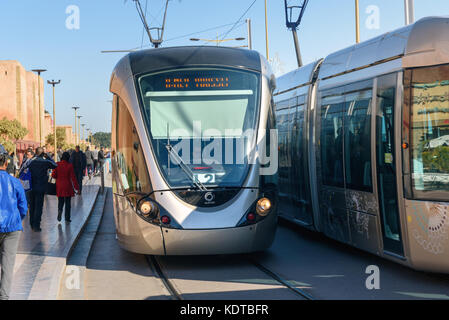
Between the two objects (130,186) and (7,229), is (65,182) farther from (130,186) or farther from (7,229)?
(7,229)

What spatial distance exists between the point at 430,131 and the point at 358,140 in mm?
1633

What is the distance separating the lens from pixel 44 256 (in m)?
9.90

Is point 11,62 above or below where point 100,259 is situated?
above

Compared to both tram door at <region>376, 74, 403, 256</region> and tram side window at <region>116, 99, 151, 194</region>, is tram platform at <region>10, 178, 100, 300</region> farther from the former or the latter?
tram door at <region>376, 74, 403, 256</region>

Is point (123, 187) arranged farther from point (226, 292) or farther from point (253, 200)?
point (226, 292)

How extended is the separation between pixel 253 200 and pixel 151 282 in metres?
1.81

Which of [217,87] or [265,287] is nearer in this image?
[265,287]

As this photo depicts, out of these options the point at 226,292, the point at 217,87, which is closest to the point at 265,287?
the point at 226,292

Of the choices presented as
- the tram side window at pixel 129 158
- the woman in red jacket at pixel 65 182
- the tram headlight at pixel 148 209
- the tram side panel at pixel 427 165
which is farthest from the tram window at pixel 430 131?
the woman in red jacket at pixel 65 182

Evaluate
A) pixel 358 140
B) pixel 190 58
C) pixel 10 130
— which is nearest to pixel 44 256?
pixel 190 58

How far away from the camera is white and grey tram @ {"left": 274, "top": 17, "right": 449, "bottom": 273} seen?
772cm

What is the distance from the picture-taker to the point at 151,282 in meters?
8.49

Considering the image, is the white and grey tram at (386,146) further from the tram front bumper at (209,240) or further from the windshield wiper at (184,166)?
the windshield wiper at (184,166)
